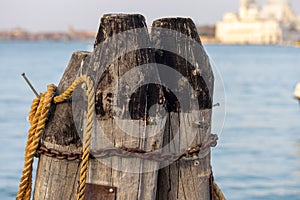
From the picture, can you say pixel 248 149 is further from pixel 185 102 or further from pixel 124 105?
pixel 124 105

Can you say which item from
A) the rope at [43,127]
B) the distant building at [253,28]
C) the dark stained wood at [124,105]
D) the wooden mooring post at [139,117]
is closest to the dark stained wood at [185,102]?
the wooden mooring post at [139,117]

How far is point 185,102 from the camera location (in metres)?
2.93

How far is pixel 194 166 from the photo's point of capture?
298cm

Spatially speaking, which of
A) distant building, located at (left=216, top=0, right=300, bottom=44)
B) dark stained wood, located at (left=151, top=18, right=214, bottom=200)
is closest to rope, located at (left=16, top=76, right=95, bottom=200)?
dark stained wood, located at (left=151, top=18, right=214, bottom=200)

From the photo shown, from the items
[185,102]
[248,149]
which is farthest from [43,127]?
[248,149]

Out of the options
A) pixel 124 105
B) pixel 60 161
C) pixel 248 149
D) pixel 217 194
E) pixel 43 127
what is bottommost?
pixel 248 149

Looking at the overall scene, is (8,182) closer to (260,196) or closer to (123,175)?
(260,196)

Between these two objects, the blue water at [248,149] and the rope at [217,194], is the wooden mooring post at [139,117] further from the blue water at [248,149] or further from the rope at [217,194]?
the blue water at [248,149]

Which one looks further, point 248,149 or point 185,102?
point 248,149

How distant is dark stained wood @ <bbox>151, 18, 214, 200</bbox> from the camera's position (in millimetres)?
2918

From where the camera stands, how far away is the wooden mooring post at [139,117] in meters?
2.77

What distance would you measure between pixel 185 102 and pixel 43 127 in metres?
0.58

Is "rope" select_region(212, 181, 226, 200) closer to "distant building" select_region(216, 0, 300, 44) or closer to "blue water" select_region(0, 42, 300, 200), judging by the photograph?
"blue water" select_region(0, 42, 300, 200)

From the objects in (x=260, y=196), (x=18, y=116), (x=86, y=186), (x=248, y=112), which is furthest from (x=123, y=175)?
(x=248, y=112)
